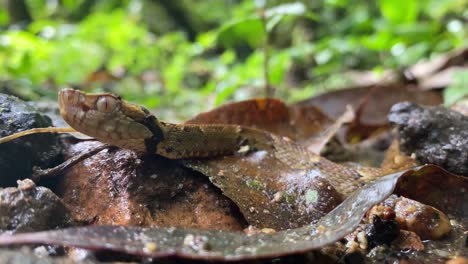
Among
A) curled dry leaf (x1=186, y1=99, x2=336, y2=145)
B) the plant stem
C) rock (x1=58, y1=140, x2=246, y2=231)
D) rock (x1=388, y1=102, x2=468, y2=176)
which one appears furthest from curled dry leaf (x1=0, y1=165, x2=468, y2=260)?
the plant stem

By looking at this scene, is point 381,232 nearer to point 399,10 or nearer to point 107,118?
point 107,118

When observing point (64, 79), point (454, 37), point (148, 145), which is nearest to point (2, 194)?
point (148, 145)

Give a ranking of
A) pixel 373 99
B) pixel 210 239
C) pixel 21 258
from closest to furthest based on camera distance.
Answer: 1. pixel 21 258
2. pixel 210 239
3. pixel 373 99

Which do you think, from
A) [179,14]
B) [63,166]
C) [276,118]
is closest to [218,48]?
[179,14]

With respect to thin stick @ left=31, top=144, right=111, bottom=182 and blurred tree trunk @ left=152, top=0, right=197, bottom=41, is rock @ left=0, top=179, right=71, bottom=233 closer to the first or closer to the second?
thin stick @ left=31, top=144, right=111, bottom=182

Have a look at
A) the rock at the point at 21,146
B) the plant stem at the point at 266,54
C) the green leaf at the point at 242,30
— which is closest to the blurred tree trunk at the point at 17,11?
the green leaf at the point at 242,30

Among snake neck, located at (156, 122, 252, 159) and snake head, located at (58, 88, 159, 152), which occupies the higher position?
snake head, located at (58, 88, 159, 152)

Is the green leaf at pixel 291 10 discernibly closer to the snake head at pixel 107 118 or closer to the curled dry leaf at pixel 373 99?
the curled dry leaf at pixel 373 99
